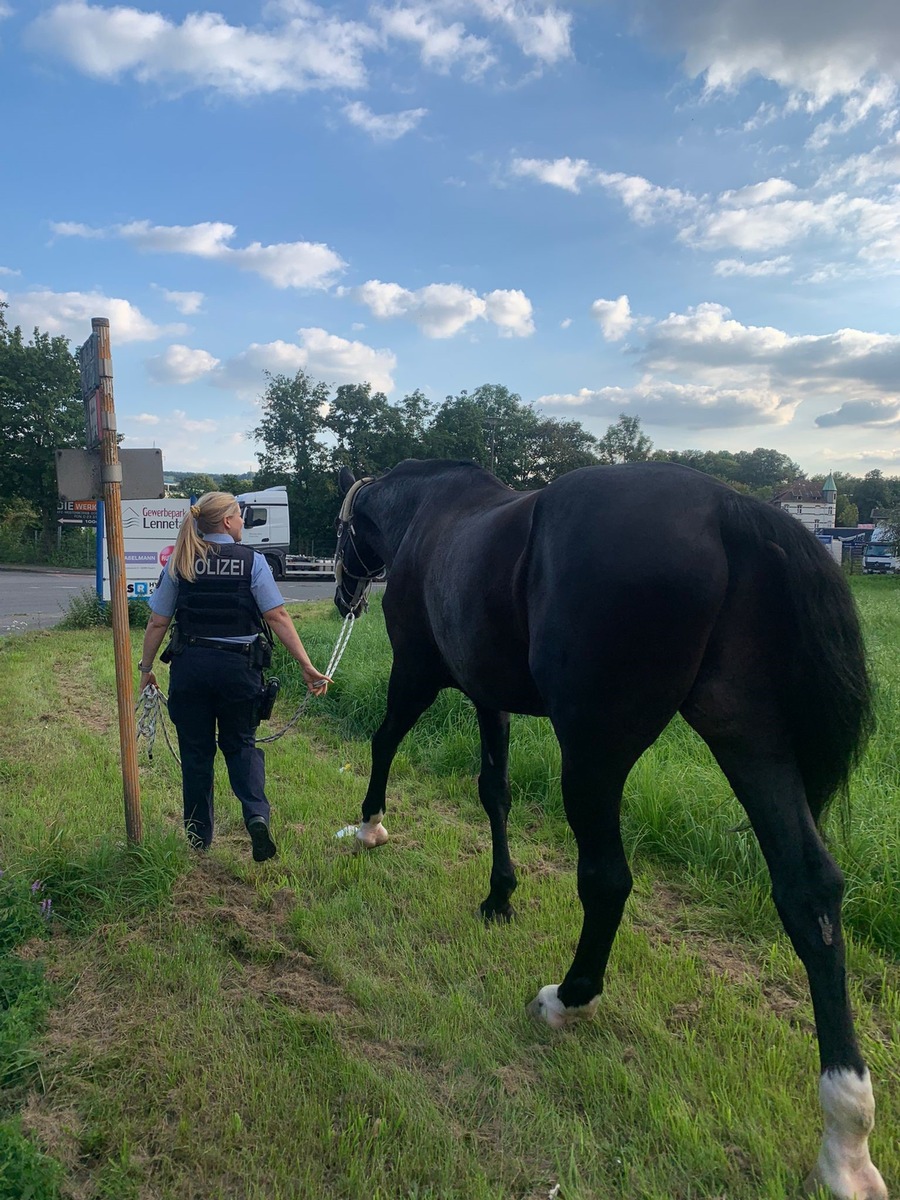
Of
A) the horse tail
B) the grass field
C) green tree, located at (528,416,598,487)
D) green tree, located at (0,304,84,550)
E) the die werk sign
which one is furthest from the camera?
green tree, located at (528,416,598,487)

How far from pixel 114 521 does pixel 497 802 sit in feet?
8.28

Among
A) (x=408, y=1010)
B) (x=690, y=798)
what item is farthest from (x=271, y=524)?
(x=408, y=1010)

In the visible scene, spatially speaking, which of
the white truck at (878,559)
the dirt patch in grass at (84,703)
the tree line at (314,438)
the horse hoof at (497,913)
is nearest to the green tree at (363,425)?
the tree line at (314,438)

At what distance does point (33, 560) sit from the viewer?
3675 cm

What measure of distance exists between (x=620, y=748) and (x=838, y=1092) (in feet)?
3.46

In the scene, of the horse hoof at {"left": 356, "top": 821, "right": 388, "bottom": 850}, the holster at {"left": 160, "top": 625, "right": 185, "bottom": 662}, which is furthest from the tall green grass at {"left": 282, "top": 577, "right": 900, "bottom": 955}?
the holster at {"left": 160, "top": 625, "right": 185, "bottom": 662}

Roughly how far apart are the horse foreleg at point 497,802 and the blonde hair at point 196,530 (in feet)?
5.51

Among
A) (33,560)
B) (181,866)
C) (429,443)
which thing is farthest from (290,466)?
(181,866)

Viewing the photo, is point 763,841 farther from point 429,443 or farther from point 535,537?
point 429,443

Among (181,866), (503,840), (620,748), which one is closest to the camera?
(620,748)

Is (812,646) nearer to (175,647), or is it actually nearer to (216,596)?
(216,596)

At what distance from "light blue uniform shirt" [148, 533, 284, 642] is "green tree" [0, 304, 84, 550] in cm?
3870

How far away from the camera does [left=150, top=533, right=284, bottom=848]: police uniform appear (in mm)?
3646

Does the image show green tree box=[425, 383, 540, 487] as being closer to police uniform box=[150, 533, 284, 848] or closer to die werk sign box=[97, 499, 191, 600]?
die werk sign box=[97, 499, 191, 600]
